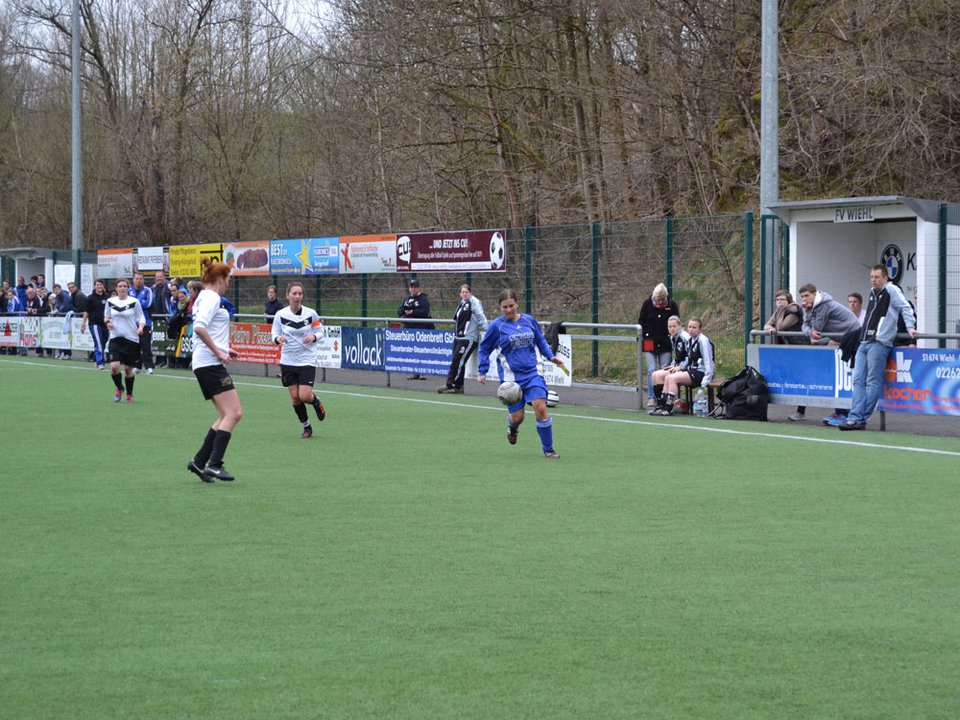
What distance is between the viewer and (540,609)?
271 inches

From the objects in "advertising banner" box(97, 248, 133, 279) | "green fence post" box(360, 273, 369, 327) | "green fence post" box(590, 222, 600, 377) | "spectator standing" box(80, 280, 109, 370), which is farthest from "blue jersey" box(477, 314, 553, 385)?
"advertising banner" box(97, 248, 133, 279)

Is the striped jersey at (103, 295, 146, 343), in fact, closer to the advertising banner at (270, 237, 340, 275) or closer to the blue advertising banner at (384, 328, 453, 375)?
the blue advertising banner at (384, 328, 453, 375)

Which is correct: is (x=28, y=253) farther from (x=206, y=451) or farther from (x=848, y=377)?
(x=206, y=451)

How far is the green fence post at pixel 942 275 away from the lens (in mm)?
18031

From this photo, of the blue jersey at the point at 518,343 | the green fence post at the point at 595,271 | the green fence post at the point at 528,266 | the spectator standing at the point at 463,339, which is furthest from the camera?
the green fence post at the point at 528,266

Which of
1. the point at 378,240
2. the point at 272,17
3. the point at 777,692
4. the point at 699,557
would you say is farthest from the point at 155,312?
the point at 777,692

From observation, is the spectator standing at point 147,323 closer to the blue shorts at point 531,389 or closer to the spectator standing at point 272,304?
the spectator standing at point 272,304

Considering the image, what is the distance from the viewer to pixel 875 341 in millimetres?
16547

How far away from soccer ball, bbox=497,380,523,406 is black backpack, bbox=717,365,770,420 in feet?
16.1

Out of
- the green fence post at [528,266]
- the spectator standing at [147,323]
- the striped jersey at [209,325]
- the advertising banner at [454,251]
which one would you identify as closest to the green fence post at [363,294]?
the advertising banner at [454,251]

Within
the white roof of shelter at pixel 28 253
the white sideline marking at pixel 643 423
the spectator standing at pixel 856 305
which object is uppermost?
the white roof of shelter at pixel 28 253

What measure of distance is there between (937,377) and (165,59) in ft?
118

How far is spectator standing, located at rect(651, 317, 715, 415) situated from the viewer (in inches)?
733

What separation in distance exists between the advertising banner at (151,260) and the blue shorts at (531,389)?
22652 mm
